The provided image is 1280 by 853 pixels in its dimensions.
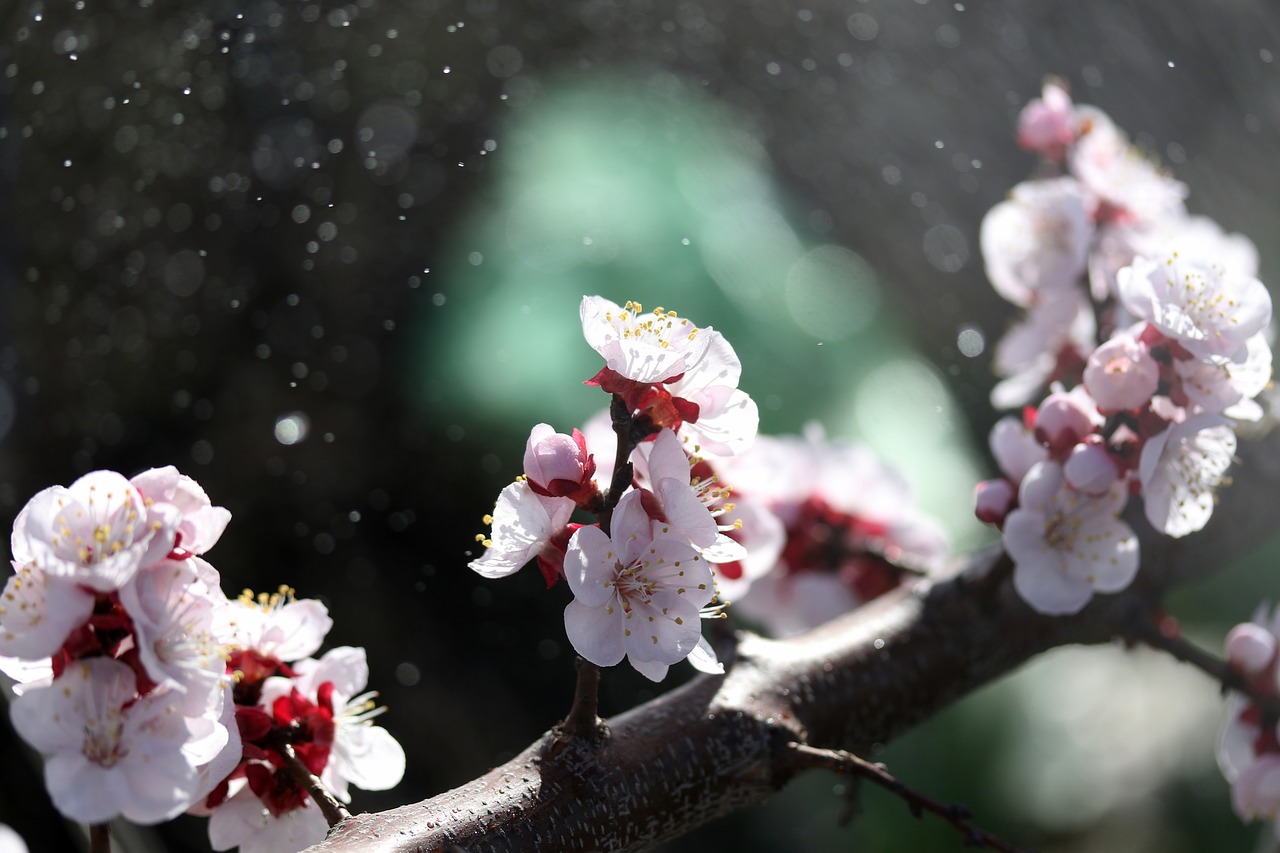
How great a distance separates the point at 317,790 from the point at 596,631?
12cm

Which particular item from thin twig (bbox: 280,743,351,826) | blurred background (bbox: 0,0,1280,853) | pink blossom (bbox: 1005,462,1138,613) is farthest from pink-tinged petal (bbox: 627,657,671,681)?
blurred background (bbox: 0,0,1280,853)

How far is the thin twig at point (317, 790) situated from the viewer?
0.35m

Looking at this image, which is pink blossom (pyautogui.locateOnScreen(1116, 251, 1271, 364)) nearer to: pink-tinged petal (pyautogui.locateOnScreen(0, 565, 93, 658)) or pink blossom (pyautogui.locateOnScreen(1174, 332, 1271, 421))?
pink blossom (pyautogui.locateOnScreen(1174, 332, 1271, 421))

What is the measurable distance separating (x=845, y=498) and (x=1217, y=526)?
27 cm

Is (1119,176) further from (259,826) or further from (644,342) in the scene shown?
(259,826)

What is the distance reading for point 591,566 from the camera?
0.32m

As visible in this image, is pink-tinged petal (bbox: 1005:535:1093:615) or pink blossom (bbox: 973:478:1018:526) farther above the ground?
pink blossom (bbox: 973:478:1018:526)

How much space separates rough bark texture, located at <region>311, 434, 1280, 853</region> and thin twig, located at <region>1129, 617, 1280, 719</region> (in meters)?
0.02

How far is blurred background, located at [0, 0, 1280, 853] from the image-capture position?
0.92 meters

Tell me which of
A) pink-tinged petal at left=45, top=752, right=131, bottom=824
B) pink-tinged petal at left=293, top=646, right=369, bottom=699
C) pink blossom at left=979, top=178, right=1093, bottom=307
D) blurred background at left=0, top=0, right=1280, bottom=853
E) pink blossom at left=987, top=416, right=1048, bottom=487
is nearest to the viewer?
pink-tinged petal at left=45, top=752, right=131, bottom=824

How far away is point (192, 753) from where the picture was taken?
0.30 m

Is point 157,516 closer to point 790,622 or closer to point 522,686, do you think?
point 790,622

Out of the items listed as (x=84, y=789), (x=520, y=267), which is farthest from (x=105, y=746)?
(x=520, y=267)

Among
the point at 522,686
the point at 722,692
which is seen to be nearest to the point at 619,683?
the point at 522,686
